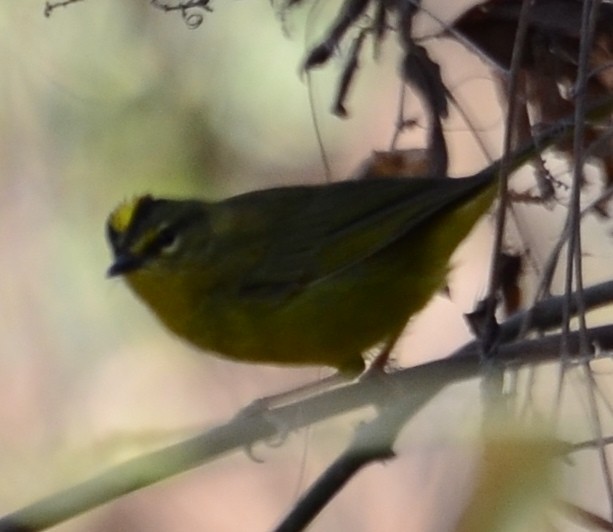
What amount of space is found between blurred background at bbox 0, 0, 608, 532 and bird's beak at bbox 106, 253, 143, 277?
0.69 metres

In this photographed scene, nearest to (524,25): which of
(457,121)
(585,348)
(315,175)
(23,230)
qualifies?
(585,348)

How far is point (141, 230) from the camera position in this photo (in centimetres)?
146

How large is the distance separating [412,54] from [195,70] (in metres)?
1.02

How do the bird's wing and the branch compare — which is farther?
the bird's wing

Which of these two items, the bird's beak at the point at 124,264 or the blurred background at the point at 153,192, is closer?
the bird's beak at the point at 124,264

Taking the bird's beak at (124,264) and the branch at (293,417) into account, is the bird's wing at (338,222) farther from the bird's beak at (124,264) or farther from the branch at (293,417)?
the branch at (293,417)

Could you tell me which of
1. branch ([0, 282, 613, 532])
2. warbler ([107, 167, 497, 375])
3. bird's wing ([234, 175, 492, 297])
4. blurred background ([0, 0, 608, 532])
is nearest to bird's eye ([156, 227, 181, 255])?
warbler ([107, 167, 497, 375])

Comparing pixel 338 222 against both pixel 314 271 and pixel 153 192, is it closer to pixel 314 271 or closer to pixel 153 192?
pixel 314 271

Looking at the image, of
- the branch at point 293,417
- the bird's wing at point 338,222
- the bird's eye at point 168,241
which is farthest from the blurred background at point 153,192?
the branch at point 293,417

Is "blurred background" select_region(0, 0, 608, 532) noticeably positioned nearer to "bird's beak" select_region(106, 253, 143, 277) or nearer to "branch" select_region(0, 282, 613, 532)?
"bird's beak" select_region(106, 253, 143, 277)

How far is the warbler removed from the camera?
144cm

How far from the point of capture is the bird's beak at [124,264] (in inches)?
55.1

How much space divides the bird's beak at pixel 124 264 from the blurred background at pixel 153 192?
693mm

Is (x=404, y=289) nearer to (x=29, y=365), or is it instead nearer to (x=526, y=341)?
(x=526, y=341)
